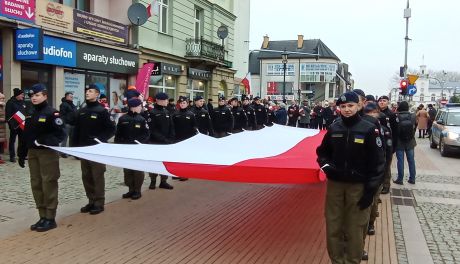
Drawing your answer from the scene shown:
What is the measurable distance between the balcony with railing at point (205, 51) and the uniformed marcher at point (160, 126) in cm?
1479

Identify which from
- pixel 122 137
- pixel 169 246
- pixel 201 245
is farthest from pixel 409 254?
pixel 122 137

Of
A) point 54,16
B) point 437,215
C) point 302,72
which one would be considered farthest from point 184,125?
point 302,72

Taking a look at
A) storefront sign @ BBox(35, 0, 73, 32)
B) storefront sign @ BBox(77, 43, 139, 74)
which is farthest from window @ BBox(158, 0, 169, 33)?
storefront sign @ BBox(35, 0, 73, 32)

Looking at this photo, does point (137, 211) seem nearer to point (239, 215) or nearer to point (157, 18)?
point (239, 215)

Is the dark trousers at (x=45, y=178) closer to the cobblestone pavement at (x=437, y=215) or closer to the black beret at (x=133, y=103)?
the black beret at (x=133, y=103)

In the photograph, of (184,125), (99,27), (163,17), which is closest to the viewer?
(184,125)

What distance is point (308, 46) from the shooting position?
93125 millimetres

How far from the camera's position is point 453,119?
18.0 metres

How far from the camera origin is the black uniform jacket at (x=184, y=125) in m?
10.0

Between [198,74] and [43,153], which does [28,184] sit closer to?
[43,153]

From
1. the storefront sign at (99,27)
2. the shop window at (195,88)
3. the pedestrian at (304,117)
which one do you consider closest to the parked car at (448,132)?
the pedestrian at (304,117)

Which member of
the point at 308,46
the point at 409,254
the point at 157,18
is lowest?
the point at 409,254

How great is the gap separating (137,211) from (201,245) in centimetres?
199

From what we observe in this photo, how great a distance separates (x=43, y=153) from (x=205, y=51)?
19663mm
